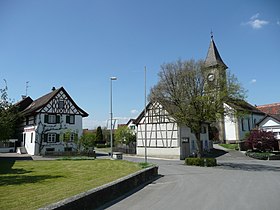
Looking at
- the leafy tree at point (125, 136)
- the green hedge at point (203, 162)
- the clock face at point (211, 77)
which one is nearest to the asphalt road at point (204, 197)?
the green hedge at point (203, 162)

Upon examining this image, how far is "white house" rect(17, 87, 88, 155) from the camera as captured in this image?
36.5 m

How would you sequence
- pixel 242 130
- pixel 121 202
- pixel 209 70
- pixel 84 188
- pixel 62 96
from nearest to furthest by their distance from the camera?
pixel 121 202
pixel 84 188
pixel 209 70
pixel 62 96
pixel 242 130

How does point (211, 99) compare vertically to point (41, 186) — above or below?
above

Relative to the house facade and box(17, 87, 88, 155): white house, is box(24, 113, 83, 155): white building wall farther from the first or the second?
the house facade

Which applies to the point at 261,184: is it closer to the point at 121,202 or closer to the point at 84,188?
the point at 121,202

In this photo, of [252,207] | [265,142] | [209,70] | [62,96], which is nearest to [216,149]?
[265,142]

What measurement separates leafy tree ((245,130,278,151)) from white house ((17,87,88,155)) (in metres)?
25.3

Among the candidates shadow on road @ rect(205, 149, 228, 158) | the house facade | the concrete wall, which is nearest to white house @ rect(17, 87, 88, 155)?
the concrete wall

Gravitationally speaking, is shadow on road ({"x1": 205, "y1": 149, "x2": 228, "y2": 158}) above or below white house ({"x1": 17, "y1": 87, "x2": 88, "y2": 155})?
below

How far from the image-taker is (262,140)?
113ft

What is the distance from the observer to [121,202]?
998 centimetres

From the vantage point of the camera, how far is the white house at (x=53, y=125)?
36.5 meters

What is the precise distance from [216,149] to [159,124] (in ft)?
40.2

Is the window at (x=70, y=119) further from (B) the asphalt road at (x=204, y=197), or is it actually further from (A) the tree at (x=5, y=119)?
(B) the asphalt road at (x=204, y=197)
